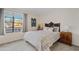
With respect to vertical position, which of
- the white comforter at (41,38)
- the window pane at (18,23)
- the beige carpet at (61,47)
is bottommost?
the beige carpet at (61,47)

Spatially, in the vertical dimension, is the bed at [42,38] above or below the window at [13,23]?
below

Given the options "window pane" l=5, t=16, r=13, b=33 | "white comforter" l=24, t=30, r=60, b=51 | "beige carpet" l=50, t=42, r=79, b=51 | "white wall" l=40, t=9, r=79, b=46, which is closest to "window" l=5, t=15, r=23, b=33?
"window pane" l=5, t=16, r=13, b=33

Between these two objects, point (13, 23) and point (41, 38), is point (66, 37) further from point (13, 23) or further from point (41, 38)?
point (13, 23)

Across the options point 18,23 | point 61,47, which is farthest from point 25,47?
point 61,47

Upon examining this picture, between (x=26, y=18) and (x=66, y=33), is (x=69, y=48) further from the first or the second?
(x=26, y=18)

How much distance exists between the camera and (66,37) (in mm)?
1935

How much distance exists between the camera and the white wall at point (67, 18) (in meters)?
1.88

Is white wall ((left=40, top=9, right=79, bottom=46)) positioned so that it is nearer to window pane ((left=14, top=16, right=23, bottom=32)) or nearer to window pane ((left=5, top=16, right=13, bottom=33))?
window pane ((left=14, top=16, right=23, bottom=32))

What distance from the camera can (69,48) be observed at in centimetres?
191

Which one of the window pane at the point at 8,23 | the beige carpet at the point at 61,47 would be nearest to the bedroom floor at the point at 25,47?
the beige carpet at the point at 61,47

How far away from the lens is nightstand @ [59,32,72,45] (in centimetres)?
191

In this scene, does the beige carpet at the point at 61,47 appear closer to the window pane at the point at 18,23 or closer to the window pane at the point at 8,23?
the window pane at the point at 18,23
